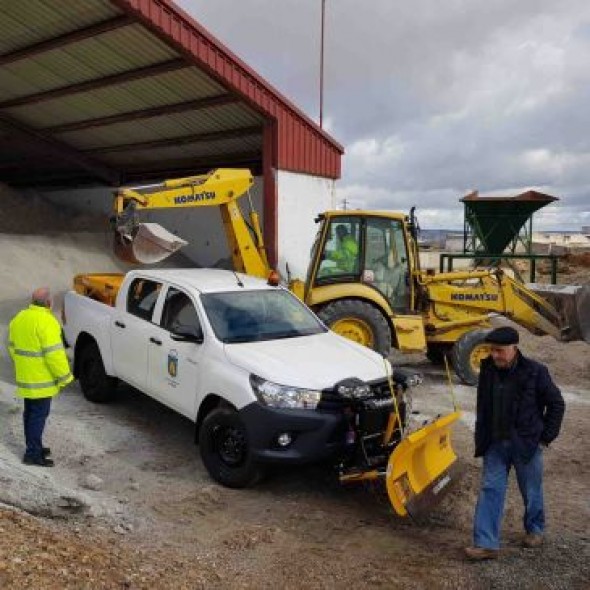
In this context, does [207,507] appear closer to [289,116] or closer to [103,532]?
[103,532]

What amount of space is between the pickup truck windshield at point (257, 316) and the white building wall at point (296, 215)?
707 cm

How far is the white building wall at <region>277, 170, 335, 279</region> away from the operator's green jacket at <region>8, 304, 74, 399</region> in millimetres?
8629

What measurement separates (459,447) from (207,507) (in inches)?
120

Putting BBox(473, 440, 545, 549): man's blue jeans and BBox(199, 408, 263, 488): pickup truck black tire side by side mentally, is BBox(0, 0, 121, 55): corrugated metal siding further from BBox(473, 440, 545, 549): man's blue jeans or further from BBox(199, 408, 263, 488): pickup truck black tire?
BBox(473, 440, 545, 549): man's blue jeans

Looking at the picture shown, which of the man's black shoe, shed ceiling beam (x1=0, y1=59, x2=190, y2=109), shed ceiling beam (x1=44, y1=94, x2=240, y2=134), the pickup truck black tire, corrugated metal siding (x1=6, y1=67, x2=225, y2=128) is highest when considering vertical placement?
shed ceiling beam (x1=0, y1=59, x2=190, y2=109)

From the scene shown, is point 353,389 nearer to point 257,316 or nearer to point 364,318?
point 257,316

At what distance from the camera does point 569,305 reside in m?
10.5

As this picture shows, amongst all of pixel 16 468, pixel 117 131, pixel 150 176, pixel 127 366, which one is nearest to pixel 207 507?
pixel 16 468

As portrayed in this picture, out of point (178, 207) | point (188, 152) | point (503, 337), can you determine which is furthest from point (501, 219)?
point (503, 337)

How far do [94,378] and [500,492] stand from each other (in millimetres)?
5469

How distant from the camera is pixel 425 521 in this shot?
556 cm

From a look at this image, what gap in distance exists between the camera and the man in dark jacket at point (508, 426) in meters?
4.69

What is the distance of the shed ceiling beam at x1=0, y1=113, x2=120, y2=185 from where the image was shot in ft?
59.7

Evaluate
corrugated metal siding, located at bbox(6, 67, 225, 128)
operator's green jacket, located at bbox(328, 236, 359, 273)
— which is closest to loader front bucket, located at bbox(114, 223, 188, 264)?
operator's green jacket, located at bbox(328, 236, 359, 273)
